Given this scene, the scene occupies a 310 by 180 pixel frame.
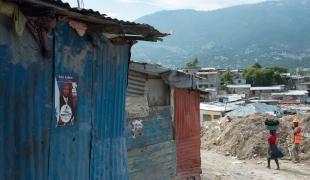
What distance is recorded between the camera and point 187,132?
11195mm

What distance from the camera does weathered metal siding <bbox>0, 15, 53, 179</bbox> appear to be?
14.6ft

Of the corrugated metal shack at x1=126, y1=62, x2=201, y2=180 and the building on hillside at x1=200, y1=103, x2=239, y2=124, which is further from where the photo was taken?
the building on hillside at x1=200, y1=103, x2=239, y2=124

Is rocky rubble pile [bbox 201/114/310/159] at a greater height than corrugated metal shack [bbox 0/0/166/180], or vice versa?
corrugated metal shack [bbox 0/0/166/180]

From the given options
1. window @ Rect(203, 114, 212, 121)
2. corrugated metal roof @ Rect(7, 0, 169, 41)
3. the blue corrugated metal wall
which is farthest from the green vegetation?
corrugated metal roof @ Rect(7, 0, 169, 41)

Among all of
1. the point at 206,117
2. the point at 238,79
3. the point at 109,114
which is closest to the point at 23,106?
the point at 109,114

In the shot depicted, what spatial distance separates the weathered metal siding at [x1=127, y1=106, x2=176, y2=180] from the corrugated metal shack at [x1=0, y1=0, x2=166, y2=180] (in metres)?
1.94

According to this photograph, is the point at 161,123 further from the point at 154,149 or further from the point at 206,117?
the point at 206,117

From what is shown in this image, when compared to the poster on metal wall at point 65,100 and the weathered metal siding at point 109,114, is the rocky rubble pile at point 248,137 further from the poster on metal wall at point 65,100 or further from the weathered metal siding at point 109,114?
the poster on metal wall at point 65,100

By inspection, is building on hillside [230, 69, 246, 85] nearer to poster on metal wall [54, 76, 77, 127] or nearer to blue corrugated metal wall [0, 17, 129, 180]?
blue corrugated metal wall [0, 17, 129, 180]

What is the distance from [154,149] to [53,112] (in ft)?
14.7

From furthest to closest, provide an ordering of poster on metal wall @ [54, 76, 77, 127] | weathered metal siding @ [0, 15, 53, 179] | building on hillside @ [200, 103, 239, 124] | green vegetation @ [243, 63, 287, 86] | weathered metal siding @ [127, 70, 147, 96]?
1. green vegetation @ [243, 63, 287, 86]
2. building on hillside @ [200, 103, 239, 124]
3. weathered metal siding @ [127, 70, 147, 96]
4. poster on metal wall @ [54, 76, 77, 127]
5. weathered metal siding @ [0, 15, 53, 179]

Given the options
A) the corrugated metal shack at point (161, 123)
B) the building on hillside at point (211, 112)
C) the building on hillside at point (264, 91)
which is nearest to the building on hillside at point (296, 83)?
the building on hillside at point (264, 91)

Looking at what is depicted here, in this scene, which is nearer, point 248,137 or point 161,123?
point 161,123

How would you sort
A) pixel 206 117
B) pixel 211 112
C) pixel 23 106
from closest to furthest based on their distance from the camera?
pixel 23 106 → pixel 211 112 → pixel 206 117
